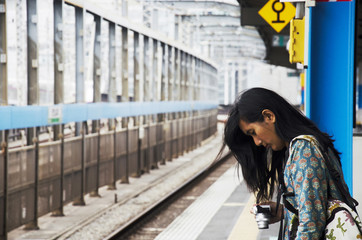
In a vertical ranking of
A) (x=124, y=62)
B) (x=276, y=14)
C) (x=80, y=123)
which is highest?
(x=276, y=14)

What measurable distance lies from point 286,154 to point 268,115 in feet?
0.56

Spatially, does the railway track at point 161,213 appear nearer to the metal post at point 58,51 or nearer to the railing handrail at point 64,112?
the railing handrail at point 64,112

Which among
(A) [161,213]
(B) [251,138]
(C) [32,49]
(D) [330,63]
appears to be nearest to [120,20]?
(C) [32,49]

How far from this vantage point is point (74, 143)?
1120cm

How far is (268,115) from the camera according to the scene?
2428 mm

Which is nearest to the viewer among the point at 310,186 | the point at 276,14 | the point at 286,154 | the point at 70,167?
the point at 310,186

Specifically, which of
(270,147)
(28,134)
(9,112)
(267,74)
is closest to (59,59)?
(28,134)

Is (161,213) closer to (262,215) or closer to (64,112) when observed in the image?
(64,112)

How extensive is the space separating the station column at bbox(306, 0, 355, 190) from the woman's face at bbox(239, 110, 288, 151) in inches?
81.5

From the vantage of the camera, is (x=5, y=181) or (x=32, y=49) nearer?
(x=5, y=181)

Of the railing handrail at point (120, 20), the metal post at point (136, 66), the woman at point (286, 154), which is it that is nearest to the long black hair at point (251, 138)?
the woman at point (286, 154)

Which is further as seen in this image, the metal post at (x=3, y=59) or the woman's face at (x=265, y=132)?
the metal post at (x=3, y=59)

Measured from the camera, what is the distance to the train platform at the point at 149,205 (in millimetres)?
8633

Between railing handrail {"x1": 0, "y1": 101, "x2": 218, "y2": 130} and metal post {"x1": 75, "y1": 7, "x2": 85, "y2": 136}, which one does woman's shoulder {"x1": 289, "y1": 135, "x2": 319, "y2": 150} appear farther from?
metal post {"x1": 75, "y1": 7, "x2": 85, "y2": 136}
